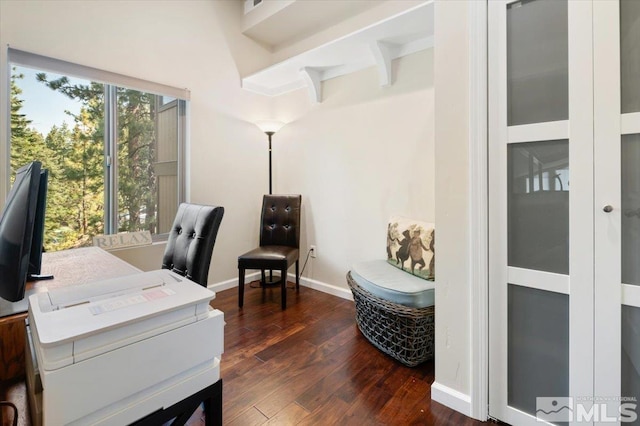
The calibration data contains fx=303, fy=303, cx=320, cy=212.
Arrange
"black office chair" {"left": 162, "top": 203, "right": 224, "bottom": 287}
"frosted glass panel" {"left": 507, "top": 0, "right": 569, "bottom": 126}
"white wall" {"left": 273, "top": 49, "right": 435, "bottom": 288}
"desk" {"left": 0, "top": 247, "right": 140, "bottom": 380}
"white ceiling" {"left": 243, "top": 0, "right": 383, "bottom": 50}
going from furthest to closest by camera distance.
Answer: "white ceiling" {"left": 243, "top": 0, "right": 383, "bottom": 50} → "white wall" {"left": 273, "top": 49, "right": 435, "bottom": 288} → "black office chair" {"left": 162, "top": 203, "right": 224, "bottom": 287} → "frosted glass panel" {"left": 507, "top": 0, "right": 569, "bottom": 126} → "desk" {"left": 0, "top": 247, "right": 140, "bottom": 380}

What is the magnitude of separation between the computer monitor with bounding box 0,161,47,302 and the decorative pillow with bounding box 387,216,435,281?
193 cm

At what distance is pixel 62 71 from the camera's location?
213cm

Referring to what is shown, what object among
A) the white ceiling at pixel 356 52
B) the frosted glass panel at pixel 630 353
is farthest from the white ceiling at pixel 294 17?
the frosted glass panel at pixel 630 353

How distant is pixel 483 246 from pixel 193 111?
2663mm

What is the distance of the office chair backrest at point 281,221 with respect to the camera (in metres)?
3.13

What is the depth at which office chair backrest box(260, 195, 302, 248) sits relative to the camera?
123 inches

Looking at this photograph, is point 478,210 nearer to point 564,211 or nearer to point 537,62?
point 564,211

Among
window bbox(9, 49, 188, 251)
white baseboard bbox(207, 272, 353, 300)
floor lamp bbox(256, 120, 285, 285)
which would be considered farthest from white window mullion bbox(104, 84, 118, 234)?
floor lamp bbox(256, 120, 285, 285)

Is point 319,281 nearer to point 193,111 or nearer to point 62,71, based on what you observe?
point 193,111

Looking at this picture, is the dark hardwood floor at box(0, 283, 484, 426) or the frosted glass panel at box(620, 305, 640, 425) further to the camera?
the dark hardwood floor at box(0, 283, 484, 426)

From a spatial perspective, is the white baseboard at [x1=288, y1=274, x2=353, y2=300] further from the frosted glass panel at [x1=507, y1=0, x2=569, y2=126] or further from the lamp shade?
the frosted glass panel at [x1=507, y1=0, x2=569, y2=126]

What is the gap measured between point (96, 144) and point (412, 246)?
256cm

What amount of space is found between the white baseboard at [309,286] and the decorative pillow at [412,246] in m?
0.75

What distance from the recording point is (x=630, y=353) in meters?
1.13
